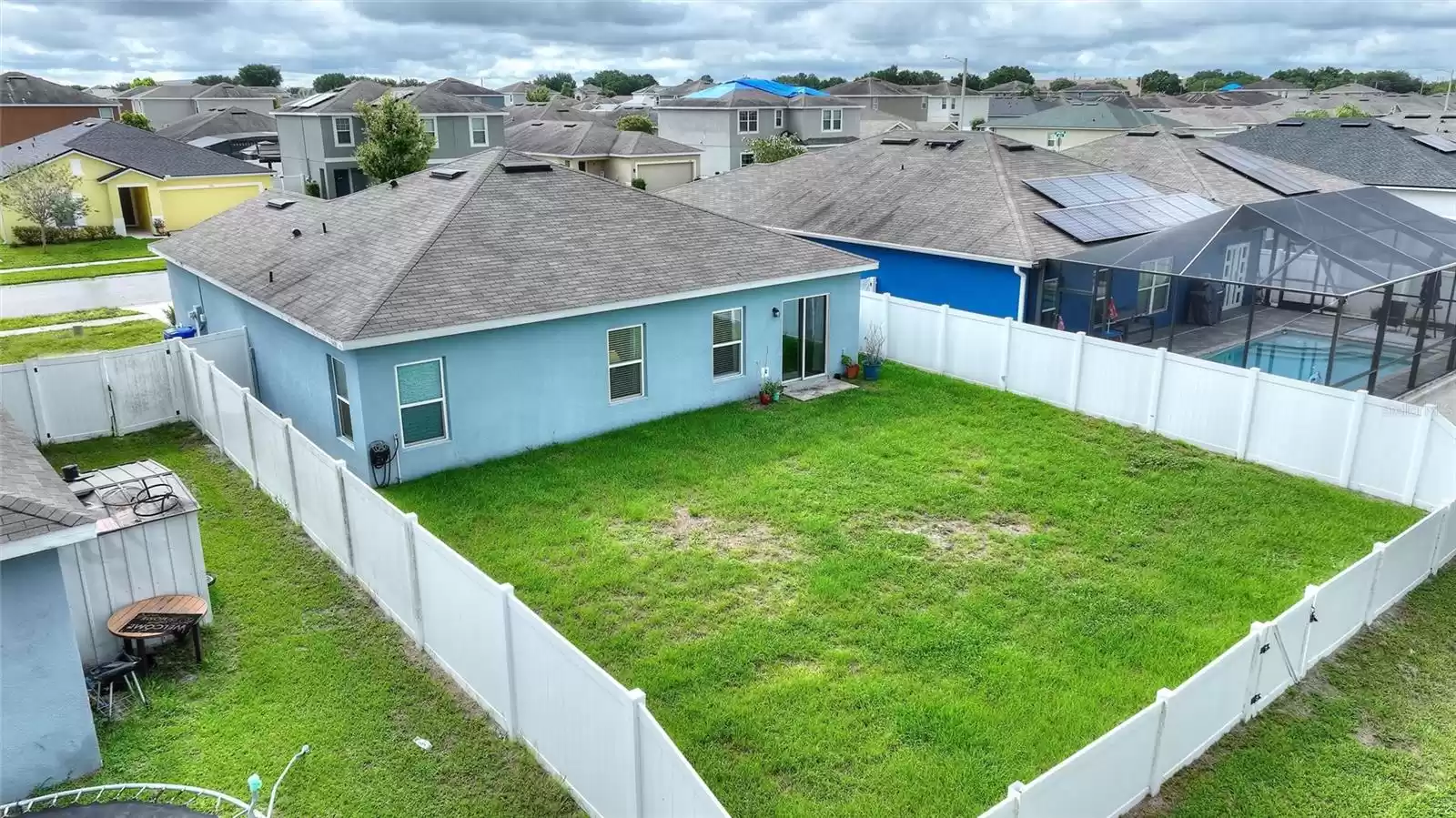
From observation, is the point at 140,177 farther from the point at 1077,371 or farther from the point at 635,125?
the point at 1077,371

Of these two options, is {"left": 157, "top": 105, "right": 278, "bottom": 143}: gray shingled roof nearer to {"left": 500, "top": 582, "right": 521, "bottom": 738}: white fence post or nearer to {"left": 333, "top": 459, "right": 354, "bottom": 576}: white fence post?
{"left": 333, "top": 459, "right": 354, "bottom": 576}: white fence post

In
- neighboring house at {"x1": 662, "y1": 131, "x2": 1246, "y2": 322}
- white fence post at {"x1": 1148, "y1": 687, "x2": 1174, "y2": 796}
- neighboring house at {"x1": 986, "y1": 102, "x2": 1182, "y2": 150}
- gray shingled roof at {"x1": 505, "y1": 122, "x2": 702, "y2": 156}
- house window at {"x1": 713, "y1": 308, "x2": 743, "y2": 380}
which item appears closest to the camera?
white fence post at {"x1": 1148, "y1": 687, "x2": 1174, "y2": 796}

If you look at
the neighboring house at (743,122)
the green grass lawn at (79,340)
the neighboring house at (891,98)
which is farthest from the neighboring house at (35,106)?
the neighboring house at (891,98)

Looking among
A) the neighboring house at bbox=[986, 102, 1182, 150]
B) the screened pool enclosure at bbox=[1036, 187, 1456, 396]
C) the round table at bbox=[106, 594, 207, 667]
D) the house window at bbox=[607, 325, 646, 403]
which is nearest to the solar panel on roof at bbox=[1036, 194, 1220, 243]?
the screened pool enclosure at bbox=[1036, 187, 1456, 396]

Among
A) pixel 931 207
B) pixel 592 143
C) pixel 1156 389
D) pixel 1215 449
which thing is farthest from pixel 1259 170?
pixel 592 143

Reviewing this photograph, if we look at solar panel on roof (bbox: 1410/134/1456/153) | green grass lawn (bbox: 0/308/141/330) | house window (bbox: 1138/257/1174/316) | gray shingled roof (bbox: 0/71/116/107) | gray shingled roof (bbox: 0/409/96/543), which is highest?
gray shingled roof (bbox: 0/71/116/107)

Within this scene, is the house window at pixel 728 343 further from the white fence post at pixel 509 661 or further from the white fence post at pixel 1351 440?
the white fence post at pixel 509 661
